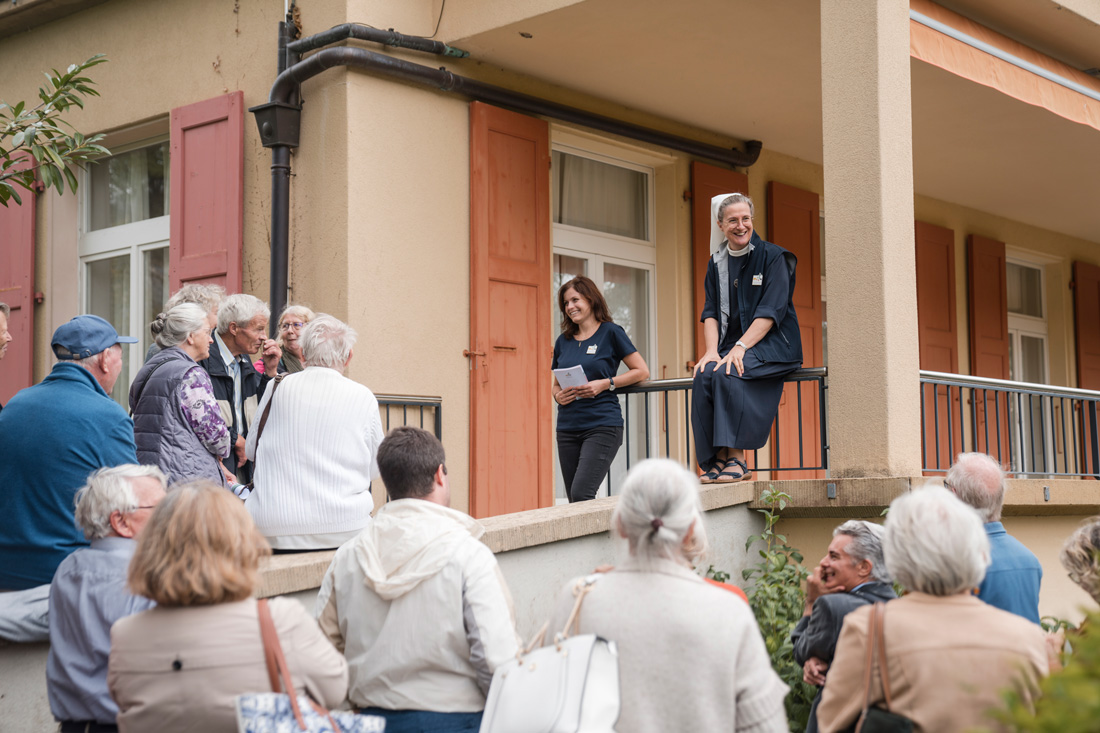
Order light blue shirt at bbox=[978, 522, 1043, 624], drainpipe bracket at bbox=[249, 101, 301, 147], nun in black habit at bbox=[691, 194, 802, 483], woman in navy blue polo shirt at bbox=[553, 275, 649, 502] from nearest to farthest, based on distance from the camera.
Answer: light blue shirt at bbox=[978, 522, 1043, 624] → nun in black habit at bbox=[691, 194, 802, 483] → woman in navy blue polo shirt at bbox=[553, 275, 649, 502] → drainpipe bracket at bbox=[249, 101, 301, 147]

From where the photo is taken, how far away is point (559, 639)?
2576mm

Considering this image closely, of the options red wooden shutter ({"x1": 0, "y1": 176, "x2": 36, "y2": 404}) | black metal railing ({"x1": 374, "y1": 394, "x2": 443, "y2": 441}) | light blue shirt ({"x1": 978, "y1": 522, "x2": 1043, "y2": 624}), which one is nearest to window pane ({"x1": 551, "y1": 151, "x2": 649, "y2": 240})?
black metal railing ({"x1": 374, "y1": 394, "x2": 443, "y2": 441})

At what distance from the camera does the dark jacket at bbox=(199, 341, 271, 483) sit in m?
5.17

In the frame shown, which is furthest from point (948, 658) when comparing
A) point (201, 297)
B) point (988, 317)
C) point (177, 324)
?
point (988, 317)

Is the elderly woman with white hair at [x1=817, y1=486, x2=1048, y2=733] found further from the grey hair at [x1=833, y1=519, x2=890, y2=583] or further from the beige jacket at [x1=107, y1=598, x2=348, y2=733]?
the beige jacket at [x1=107, y1=598, x2=348, y2=733]

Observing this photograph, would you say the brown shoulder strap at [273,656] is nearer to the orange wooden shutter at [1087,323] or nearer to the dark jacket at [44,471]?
the dark jacket at [44,471]

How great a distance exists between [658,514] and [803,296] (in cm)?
752

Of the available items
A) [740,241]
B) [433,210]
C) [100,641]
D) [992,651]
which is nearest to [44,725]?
[100,641]

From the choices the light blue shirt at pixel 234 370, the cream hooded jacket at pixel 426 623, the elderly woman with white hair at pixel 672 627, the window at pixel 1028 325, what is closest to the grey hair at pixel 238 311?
the light blue shirt at pixel 234 370

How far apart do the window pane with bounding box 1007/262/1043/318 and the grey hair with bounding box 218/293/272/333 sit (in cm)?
966

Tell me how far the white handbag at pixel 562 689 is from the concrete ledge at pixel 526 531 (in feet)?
5.04

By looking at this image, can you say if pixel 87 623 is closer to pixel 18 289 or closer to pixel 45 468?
pixel 45 468

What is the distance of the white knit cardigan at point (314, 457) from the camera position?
13.6ft

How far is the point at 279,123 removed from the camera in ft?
23.1
